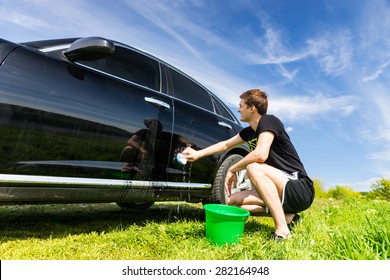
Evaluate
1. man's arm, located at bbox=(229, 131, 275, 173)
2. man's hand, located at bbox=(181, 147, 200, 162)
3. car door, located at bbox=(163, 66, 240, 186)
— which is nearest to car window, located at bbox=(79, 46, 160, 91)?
car door, located at bbox=(163, 66, 240, 186)

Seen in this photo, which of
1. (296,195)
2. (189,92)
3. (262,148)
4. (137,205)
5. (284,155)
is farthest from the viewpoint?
(137,205)

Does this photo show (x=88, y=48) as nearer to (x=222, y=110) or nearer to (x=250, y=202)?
(x=250, y=202)

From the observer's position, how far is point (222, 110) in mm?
3975

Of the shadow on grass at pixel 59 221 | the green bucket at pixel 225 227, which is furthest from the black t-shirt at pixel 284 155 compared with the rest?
the shadow on grass at pixel 59 221

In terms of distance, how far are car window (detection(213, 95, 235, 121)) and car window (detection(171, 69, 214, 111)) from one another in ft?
0.45

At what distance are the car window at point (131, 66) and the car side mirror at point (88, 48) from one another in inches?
4.3

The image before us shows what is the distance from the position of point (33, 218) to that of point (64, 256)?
1497 millimetres

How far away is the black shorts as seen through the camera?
2572 mm

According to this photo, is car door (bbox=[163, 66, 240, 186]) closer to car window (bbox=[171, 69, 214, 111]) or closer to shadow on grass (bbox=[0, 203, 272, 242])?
car window (bbox=[171, 69, 214, 111])

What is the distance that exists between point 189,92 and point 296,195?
A: 1.55m

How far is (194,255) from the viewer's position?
1922mm

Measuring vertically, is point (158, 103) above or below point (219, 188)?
above

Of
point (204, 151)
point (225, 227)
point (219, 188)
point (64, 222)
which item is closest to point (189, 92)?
point (204, 151)
